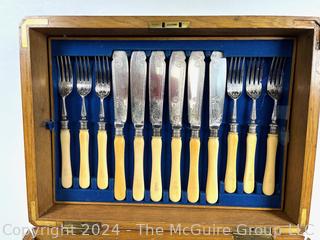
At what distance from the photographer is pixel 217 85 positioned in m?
0.57

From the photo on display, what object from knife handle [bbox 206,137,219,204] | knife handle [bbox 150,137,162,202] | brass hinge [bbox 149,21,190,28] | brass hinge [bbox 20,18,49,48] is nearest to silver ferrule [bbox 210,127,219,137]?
knife handle [bbox 206,137,219,204]

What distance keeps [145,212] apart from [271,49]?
0.41 metres

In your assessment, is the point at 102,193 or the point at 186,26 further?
the point at 102,193

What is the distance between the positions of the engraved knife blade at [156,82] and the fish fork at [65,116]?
17cm

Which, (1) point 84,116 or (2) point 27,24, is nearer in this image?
(2) point 27,24

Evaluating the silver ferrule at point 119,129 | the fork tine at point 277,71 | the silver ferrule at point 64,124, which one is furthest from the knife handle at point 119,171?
the fork tine at point 277,71

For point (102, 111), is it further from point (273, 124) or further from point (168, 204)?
point (273, 124)

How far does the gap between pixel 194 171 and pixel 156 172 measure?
80 millimetres

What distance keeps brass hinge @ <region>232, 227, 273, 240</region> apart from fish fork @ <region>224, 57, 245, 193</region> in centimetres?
9

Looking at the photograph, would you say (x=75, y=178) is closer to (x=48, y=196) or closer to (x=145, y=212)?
(x=48, y=196)

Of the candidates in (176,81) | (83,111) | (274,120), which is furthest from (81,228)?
(274,120)

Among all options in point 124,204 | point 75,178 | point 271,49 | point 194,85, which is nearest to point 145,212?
point 124,204

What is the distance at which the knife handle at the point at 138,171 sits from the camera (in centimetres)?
60

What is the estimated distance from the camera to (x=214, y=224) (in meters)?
0.55
